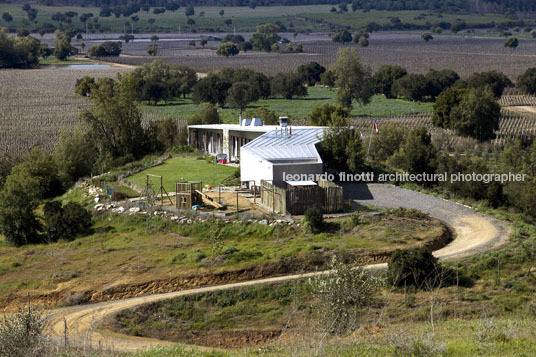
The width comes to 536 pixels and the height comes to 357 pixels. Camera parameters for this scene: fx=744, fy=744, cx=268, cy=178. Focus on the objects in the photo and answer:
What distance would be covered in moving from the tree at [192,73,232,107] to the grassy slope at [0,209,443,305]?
189 ft

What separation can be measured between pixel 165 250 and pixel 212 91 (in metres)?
61.6

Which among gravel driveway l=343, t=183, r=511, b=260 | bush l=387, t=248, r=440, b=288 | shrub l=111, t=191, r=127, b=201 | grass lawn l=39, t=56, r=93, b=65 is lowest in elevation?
grass lawn l=39, t=56, r=93, b=65

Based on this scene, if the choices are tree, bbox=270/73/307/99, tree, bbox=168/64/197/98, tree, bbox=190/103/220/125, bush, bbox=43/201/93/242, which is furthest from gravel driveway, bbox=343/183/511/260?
tree, bbox=168/64/197/98

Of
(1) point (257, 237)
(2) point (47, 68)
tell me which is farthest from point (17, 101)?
(1) point (257, 237)

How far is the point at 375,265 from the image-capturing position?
2677 centimetres

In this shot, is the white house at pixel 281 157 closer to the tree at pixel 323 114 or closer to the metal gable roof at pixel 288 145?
the metal gable roof at pixel 288 145

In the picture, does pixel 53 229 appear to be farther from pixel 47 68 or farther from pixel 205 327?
pixel 47 68

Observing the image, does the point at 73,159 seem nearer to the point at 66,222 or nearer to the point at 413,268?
the point at 66,222

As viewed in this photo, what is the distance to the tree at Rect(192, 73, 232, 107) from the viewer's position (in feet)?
294

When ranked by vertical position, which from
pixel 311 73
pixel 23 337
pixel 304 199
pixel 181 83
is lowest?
pixel 311 73

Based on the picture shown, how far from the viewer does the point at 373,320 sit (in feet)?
71.2

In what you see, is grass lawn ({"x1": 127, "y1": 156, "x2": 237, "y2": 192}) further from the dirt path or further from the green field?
the dirt path

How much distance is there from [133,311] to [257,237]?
24.5 feet

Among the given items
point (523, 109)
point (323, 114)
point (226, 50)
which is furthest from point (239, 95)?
point (226, 50)
